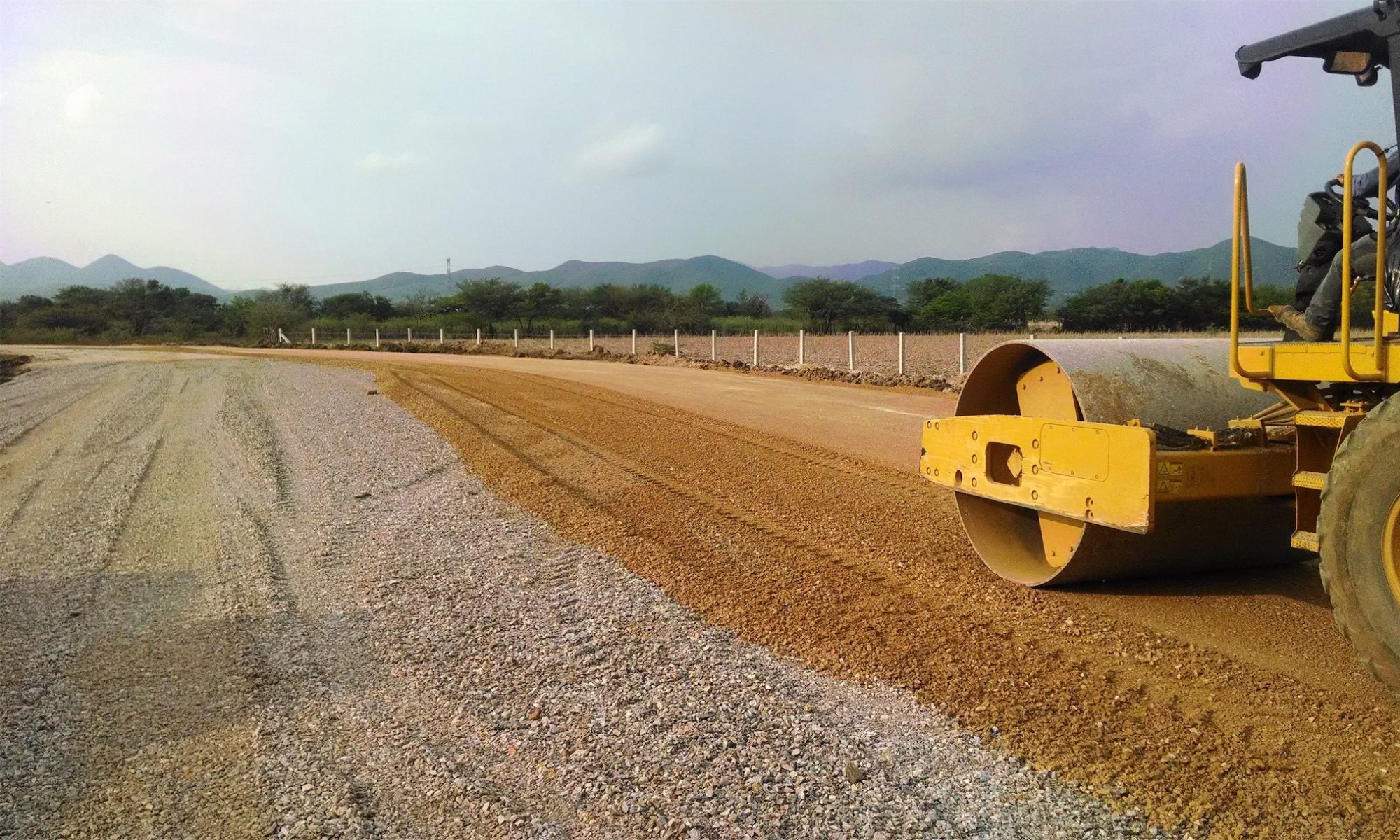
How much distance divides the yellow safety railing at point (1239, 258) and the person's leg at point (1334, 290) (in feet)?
0.82

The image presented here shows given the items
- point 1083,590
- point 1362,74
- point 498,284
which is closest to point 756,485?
point 1083,590

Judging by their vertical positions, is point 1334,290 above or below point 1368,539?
above

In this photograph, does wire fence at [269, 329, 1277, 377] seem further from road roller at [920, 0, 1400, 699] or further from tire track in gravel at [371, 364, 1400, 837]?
road roller at [920, 0, 1400, 699]

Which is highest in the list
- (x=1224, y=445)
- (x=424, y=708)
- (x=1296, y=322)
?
(x=1296, y=322)

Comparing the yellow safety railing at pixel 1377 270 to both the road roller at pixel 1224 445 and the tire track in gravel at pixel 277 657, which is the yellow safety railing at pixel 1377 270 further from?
the tire track in gravel at pixel 277 657

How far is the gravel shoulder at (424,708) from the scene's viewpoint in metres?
3.05

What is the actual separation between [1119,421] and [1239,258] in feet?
3.14

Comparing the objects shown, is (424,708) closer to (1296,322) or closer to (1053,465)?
(1053,465)

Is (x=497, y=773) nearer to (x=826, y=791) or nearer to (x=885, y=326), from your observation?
(x=826, y=791)

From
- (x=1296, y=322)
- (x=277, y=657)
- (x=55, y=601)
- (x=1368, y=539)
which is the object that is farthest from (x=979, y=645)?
(x=55, y=601)

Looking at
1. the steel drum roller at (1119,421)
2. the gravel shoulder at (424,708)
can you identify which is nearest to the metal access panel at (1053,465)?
the steel drum roller at (1119,421)

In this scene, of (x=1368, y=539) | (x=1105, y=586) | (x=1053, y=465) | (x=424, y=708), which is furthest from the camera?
(x=1105, y=586)

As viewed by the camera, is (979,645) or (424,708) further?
(979,645)

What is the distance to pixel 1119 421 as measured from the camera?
14.8ft
